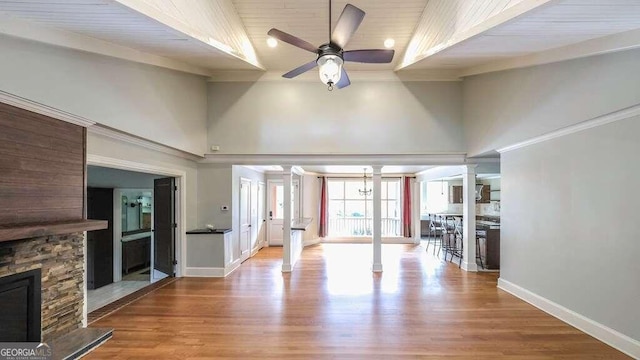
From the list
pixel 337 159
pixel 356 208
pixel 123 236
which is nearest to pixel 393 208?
pixel 356 208

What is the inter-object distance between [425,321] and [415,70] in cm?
437

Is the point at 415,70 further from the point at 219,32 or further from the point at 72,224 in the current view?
the point at 72,224

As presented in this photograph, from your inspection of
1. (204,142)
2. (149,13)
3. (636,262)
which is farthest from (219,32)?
(636,262)

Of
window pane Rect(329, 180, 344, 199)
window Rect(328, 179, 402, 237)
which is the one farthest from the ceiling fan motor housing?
window pane Rect(329, 180, 344, 199)

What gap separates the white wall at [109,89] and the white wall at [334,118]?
0.69m

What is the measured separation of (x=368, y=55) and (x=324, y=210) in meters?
6.79

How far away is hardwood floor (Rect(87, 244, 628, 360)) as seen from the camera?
2967mm

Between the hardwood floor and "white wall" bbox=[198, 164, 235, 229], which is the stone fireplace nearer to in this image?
the hardwood floor

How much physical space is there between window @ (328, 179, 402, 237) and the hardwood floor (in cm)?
414

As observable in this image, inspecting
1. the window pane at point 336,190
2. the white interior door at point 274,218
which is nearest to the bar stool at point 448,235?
the window pane at point 336,190

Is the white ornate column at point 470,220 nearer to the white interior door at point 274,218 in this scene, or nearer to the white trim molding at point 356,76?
the white trim molding at point 356,76

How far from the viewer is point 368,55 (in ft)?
10.2

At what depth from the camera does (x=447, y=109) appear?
5.82 meters

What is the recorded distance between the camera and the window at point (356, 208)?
978 centimetres
